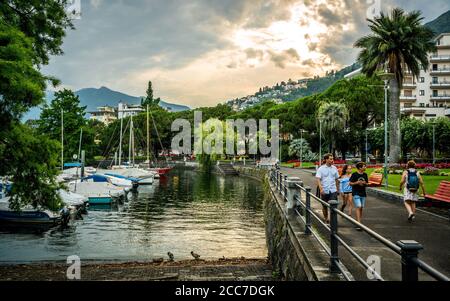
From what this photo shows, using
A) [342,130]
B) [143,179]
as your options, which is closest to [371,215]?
[143,179]

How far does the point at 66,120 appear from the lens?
228ft

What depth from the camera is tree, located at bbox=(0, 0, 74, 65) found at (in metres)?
14.3

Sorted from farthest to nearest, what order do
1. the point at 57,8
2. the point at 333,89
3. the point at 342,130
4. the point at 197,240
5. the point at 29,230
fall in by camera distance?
the point at 333,89 → the point at 342,130 → the point at 29,230 → the point at 197,240 → the point at 57,8

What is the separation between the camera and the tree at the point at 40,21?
14343 millimetres

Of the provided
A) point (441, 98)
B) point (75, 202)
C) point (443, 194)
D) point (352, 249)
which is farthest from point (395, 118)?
point (441, 98)

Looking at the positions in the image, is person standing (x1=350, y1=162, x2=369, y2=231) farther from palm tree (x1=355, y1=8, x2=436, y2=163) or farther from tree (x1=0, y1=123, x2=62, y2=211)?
palm tree (x1=355, y1=8, x2=436, y2=163)

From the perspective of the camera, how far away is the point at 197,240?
20.4 metres

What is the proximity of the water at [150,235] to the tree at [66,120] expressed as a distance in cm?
3962

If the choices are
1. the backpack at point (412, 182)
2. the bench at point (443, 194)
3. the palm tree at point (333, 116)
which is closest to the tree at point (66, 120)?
the palm tree at point (333, 116)

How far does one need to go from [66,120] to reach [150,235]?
53865 millimetres

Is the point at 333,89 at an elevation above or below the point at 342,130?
above

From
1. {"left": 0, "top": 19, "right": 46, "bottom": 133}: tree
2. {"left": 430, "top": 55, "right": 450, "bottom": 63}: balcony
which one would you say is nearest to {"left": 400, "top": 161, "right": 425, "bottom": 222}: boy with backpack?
{"left": 0, "top": 19, "right": 46, "bottom": 133}: tree
